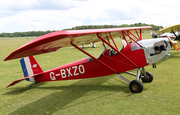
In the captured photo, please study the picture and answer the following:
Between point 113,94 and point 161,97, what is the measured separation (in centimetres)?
184

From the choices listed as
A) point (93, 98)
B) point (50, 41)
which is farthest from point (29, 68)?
point (50, 41)

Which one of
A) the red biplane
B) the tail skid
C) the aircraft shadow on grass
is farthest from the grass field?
the tail skid

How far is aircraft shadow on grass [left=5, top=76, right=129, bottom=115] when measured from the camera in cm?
540

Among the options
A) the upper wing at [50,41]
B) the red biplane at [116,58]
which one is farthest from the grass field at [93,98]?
the upper wing at [50,41]

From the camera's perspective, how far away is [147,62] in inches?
249

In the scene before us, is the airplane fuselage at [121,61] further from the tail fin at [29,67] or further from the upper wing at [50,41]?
the upper wing at [50,41]

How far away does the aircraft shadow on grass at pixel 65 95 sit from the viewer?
213 inches

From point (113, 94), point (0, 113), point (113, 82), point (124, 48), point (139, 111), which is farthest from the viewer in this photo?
point (113, 82)

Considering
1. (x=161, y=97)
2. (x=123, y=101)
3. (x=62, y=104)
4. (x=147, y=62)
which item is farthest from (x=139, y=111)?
(x=62, y=104)

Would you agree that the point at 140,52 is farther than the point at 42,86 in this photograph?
No

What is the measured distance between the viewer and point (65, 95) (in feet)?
21.4

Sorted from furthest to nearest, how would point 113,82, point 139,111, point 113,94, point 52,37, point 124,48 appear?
1. point 113,82
2. point 124,48
3. point 113,94
4. point 139,111
5. point 52,37

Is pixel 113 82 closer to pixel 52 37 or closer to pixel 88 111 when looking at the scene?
pixel 88 111

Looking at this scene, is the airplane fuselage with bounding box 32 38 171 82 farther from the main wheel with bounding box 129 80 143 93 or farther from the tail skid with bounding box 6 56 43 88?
the tail skid with bounding box 6 56 43 88
